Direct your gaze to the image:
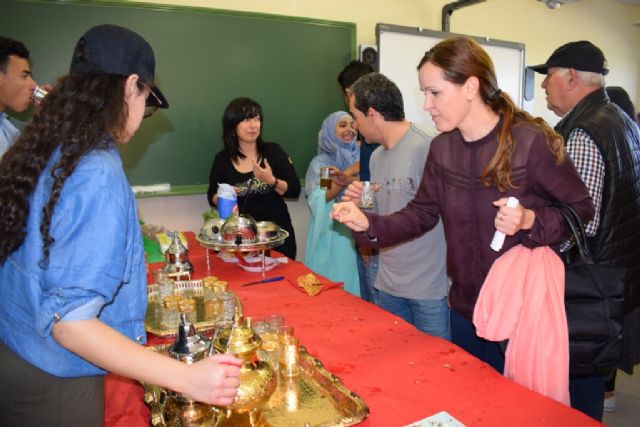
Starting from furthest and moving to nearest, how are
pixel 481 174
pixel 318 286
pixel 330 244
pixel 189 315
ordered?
pixel 330 244 → pixel 318 286 → pixel 189 315 → pixel 481 174

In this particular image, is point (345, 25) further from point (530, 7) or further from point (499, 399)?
point (499, 399)

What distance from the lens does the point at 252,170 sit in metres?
3.06

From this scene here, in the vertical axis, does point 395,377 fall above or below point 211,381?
below

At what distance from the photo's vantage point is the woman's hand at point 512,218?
1.28 m

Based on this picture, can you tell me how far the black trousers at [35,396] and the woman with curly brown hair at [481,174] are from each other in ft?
3.32

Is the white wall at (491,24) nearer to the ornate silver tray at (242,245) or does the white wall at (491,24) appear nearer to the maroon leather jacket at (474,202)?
the ornate silver tray at (242,245)

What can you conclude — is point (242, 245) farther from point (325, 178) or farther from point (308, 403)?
point (308, 403)

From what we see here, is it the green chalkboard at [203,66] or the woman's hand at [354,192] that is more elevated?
the green chalkboard at [203,66]

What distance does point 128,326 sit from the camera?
3.14ft

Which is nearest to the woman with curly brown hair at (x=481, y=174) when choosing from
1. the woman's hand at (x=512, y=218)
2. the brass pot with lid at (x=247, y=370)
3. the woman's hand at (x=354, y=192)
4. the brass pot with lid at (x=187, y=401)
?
the woman's hand at (x=512, y=218)

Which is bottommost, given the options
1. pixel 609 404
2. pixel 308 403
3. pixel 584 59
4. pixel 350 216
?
pixel 609 404

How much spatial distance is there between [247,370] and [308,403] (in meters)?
0.20

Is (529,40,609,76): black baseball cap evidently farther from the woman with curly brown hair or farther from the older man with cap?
Answer: the woman with curly brown hair

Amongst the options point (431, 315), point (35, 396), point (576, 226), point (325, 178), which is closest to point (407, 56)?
point (325, 178)
